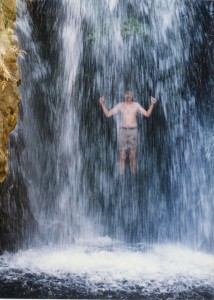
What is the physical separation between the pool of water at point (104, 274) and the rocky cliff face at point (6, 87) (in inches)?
46.6

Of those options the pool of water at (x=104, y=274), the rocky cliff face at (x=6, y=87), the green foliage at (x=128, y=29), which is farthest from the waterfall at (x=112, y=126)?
the rocky cliff face at (x=6, y=87)

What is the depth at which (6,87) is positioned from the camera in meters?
4.12

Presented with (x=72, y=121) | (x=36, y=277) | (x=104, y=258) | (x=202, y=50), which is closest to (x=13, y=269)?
(x=36, y=277)

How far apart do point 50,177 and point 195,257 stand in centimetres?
244

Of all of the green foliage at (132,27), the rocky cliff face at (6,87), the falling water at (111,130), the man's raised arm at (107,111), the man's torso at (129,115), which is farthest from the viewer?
the green foliage at (132,27)

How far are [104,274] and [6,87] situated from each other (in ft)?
7.41

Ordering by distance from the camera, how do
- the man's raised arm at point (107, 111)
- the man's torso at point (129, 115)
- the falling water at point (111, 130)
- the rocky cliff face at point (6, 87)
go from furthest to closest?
the falling water at point (111, 130), the man's torso at point (129, 115), the man's raised arm at point (107, 111), the rocky cliff face at point (6, 87)

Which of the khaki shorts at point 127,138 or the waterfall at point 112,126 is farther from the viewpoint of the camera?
the waterfall at point 112,126

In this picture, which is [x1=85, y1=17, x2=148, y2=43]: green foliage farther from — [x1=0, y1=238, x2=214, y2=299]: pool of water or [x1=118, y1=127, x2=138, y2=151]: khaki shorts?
[x1=0, y1=238, x2=214, y2=299]: pool of water

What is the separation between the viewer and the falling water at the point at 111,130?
251 inches

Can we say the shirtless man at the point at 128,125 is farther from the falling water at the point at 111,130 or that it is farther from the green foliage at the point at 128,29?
the green foliage at the point at 128,29

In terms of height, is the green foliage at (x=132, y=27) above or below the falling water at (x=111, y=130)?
above

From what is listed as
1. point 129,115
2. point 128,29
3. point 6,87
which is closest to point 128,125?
point 129,115

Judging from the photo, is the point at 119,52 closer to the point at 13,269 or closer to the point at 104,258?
the point at 104,258
